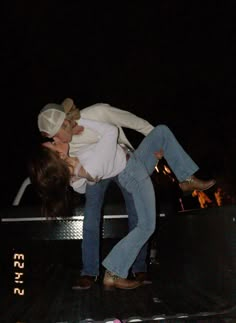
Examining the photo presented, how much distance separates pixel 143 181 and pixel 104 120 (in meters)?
0.50

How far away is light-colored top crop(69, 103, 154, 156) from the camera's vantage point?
12.0 ft

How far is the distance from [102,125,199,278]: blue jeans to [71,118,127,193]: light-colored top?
0.09 metres

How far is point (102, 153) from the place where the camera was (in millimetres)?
3602

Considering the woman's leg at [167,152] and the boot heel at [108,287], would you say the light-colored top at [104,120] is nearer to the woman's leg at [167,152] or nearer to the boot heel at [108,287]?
the woman's leg at [167,152]

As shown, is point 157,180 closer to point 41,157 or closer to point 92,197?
point 92,197

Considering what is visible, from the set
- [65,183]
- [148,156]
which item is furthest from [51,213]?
[148,156]

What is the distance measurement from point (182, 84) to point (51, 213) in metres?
21.3

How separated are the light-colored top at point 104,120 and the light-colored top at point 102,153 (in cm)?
3

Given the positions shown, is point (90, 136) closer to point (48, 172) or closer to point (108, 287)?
point (48, 172)

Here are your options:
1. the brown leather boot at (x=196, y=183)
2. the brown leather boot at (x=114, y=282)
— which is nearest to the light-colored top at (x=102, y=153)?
the brown leather boot at (x=196, y=183)

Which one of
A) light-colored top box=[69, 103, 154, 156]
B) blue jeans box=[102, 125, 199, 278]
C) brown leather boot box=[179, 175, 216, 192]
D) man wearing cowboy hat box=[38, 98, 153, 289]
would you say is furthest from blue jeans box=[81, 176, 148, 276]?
brown leather boot box=[179, 175, 216, 192]

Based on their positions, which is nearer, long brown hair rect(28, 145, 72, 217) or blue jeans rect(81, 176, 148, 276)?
long brown hair rect(28, 145, 72, 217)

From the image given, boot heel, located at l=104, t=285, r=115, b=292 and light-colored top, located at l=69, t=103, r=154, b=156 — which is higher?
light-colored top, located at l=69, t=103, r=154, b=156

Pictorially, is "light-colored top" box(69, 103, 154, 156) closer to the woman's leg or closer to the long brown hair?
the woman's leg
